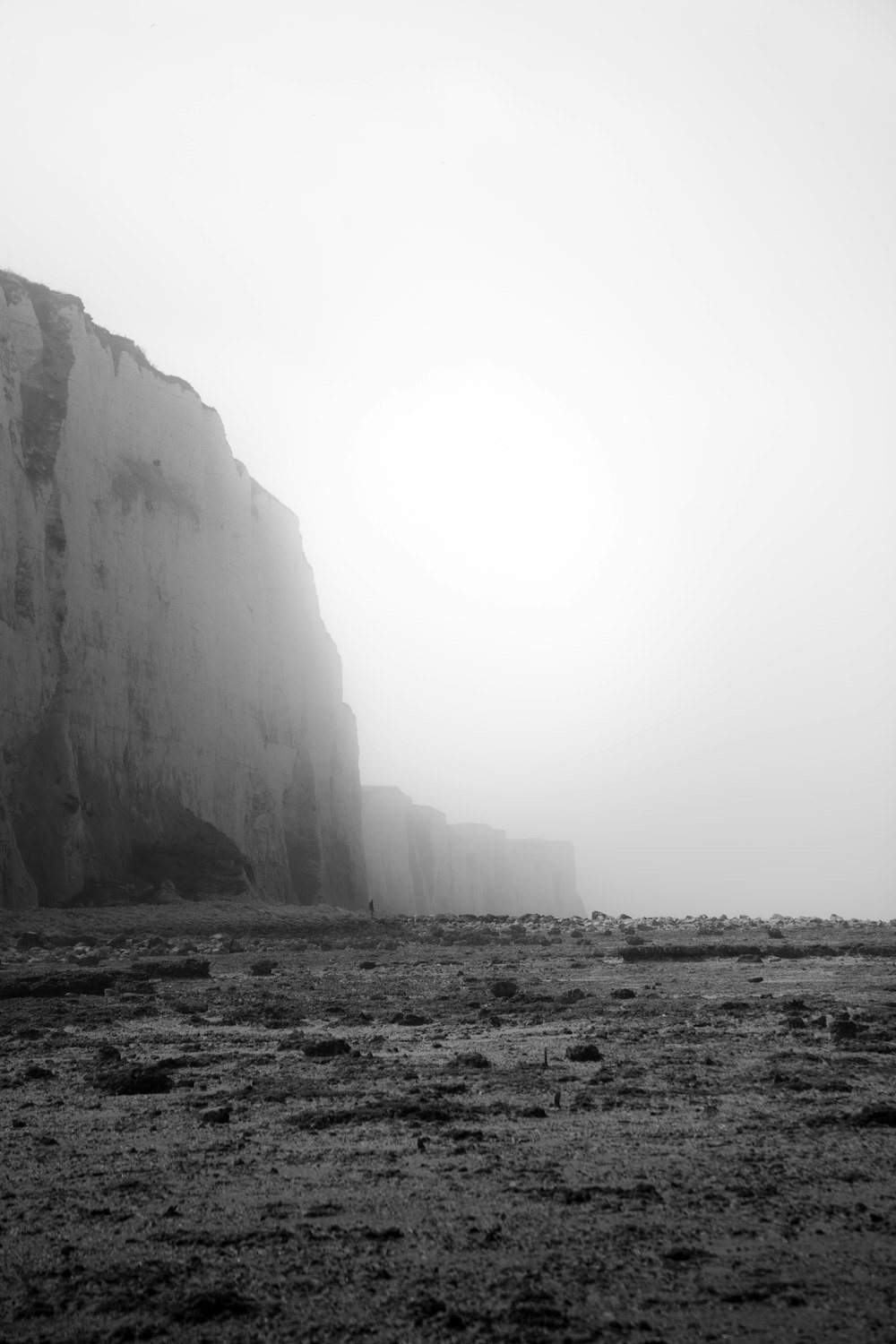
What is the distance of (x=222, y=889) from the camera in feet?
117

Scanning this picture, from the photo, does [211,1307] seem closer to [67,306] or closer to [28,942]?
[28,942]

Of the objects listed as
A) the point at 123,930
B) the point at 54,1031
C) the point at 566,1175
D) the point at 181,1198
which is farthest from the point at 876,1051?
the point at 123,930

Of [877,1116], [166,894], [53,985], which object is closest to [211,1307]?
[877,1116]

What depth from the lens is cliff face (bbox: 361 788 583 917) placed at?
263 feet

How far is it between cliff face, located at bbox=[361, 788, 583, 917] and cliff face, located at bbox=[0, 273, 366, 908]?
91.6ft

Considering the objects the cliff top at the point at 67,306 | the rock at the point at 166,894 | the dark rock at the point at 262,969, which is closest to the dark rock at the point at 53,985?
the dark rock at the point at 262,969

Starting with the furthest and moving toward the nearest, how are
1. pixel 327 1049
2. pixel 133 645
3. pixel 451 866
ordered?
pixel 451 866 → pixel 133 645 → pixel 327 1049

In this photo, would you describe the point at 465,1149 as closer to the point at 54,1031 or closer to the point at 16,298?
the point at 54,1031

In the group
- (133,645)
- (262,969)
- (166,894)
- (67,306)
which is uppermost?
(67,306)

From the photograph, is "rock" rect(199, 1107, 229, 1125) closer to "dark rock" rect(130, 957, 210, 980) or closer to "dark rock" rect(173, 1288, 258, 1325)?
"dark rock" rect(173, 1288, 258, 1325)

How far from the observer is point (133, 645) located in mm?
37062

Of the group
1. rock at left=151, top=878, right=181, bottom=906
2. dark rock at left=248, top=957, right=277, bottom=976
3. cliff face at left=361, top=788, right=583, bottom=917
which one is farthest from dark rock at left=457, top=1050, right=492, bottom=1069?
cliff face at left=361, top=788, right=583, bottom=917

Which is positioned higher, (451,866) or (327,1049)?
(327,1049)

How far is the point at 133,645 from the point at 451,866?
65.7 meters
